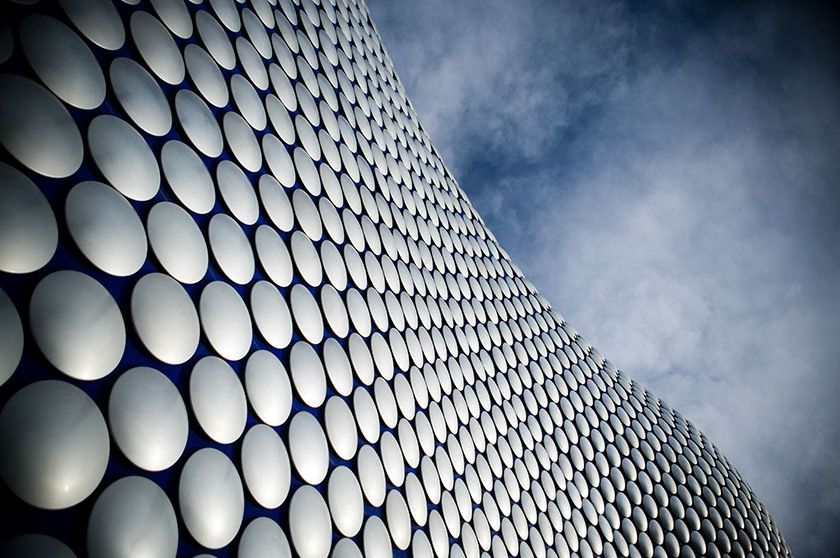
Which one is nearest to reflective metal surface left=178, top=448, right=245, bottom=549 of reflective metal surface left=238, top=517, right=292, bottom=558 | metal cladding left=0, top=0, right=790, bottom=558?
metal cladding left=0, top=0, right=790, bottom=558

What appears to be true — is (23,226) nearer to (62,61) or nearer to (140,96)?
(62,61)

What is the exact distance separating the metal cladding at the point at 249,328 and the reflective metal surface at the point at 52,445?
11 millimetres

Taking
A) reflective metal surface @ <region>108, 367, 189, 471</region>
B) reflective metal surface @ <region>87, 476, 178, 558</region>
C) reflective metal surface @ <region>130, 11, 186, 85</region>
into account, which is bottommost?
reflective metal surface @ <region>87, 476, 178, 558</region>

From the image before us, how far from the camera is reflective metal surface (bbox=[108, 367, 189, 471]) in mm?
2605

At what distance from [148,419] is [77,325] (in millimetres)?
717

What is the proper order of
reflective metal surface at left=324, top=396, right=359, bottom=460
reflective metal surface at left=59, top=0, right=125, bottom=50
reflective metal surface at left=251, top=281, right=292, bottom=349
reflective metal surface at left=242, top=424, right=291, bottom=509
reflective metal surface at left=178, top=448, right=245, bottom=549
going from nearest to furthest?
reflective metal surface at left=178, top=448, right=245, bottom=549 → reflective metal surface at left=59, top=0, right=125, bottom=50 → reflective metal surface at left=242, top=424, right=291, bottom=509 → reflective metal surface at left=251, top=281, right=292, bottom=349 → reflective metal surface at left=324, top=396, right=359, bottom=460

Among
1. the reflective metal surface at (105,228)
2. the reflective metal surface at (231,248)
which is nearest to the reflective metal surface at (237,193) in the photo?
the reflective metal surface at (231,248)

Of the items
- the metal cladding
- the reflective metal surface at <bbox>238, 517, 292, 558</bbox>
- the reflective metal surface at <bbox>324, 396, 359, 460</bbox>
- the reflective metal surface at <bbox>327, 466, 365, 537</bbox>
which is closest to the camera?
the metal cladding

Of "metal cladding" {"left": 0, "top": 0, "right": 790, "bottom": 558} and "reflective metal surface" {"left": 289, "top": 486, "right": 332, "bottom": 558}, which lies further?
"reflective metal surface" {"left": 289, "top": 486, "right": 332, "bottom": 558}

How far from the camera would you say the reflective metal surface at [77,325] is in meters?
2.35

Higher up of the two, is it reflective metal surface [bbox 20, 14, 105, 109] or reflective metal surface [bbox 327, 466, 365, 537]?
reflective metal surface [bbox 20, 14, 105, 109]

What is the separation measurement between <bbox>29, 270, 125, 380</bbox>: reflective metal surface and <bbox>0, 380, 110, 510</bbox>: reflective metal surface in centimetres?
15

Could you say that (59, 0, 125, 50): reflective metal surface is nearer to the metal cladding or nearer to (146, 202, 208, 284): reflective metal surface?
the metal cladding

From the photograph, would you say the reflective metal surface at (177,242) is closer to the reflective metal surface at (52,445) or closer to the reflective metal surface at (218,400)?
the reflective metal surface at (218,400)
